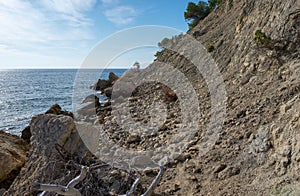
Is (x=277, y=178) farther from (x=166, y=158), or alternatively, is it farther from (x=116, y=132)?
(x=116, y=132)

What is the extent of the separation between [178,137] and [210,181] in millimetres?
2195

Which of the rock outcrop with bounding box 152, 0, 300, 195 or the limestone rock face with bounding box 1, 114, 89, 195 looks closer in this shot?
the rock outcrop with bounding box 152, 0, 300, 195

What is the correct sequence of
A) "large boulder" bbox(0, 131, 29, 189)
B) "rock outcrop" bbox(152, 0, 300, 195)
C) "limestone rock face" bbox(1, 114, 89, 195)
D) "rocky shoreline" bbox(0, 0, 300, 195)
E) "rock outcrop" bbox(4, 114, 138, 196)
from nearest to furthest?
"rock outcrop" bbox(152, 0, 300, 195) → "rocky shoreline" bbox(0, 0, 300, 195) → "rock outcrop" bbox(4, 114, 138, 196) → "limestone rock face" bbox(1, 114, 89, 195) → "large boulder" bbox(0, 131, 29, 189)

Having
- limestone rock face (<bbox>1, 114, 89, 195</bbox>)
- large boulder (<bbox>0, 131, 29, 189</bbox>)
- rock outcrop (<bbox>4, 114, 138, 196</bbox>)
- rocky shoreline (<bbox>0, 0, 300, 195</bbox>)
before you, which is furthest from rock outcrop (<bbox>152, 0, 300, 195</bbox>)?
large boulder (<bbox>0, 131, 29, 189</bbox>)

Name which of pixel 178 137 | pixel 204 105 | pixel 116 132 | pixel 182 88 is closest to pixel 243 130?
pixel 178 137

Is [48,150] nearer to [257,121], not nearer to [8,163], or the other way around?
[8,163]

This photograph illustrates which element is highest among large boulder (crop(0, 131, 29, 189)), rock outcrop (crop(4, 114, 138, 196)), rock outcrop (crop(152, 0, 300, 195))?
rock outcrop (crop(152, 0, 300, 195))

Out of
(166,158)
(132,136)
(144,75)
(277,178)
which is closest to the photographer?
(277,178)

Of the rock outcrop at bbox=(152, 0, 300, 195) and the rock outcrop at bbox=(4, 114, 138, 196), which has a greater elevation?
the rock outcrop at bbox=(152, 0, 300, 195)

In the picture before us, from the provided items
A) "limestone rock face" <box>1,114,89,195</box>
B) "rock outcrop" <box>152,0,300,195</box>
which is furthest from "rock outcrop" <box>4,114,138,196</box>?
"rock outcrop" <box>152,0,300,195</box>

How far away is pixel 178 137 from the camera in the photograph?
6594 millimetres

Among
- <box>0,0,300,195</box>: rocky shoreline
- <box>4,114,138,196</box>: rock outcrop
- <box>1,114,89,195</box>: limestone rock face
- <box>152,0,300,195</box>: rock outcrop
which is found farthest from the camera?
<box>1,114,89,195</box>: limestone rock face

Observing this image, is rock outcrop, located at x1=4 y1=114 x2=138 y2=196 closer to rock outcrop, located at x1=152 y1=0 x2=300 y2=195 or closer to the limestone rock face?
the limestone rock face

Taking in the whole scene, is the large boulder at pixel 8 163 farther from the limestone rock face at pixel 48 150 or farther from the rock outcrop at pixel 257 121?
the rock outcrop at pixel 257 121
